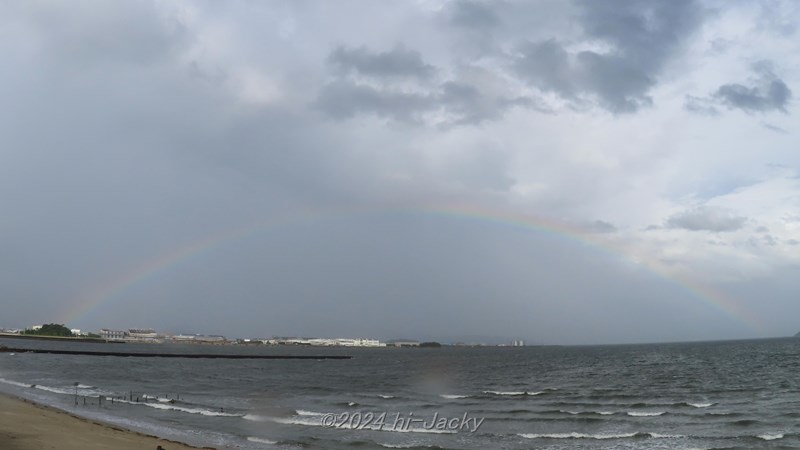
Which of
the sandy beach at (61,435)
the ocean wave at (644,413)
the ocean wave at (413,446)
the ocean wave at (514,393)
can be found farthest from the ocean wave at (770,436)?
the sandy beach at (61,435)

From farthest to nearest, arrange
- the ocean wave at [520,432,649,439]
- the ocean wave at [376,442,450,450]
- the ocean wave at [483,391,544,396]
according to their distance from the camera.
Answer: the ocean wave at [483,391,544,396] < the ocean wave at [520,432,649,439] < the ocean wave at [376,442,450,450]

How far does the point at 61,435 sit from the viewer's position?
972 inches

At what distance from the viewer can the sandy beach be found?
2211cm

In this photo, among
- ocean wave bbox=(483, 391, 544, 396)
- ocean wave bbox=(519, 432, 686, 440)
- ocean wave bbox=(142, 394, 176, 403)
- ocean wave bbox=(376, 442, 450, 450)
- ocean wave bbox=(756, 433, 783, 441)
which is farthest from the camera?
ocean wave bbox=(483, 391, 544, 396)

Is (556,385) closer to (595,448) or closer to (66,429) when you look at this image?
(595,448)

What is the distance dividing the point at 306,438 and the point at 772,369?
7187cm

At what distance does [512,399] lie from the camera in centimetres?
4834

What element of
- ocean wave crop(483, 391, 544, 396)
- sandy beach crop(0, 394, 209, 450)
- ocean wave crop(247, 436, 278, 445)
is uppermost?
sandy beach crop(0, 394, 209, 450)

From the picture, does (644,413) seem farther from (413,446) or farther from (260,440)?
(260,440)

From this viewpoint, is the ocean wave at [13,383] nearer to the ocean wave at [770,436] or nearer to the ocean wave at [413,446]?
the ocean wave at [413,446]

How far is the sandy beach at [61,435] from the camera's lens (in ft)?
72.5

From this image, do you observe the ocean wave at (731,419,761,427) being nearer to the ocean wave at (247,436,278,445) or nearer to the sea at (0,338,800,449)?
the sea at (0,338,800,449)

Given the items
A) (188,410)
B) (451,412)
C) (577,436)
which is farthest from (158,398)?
(577,436)

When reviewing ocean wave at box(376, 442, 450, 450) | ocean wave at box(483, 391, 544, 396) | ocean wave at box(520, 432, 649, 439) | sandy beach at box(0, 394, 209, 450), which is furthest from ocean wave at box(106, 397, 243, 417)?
ocean wave at box(483, 391, 544, 396)
